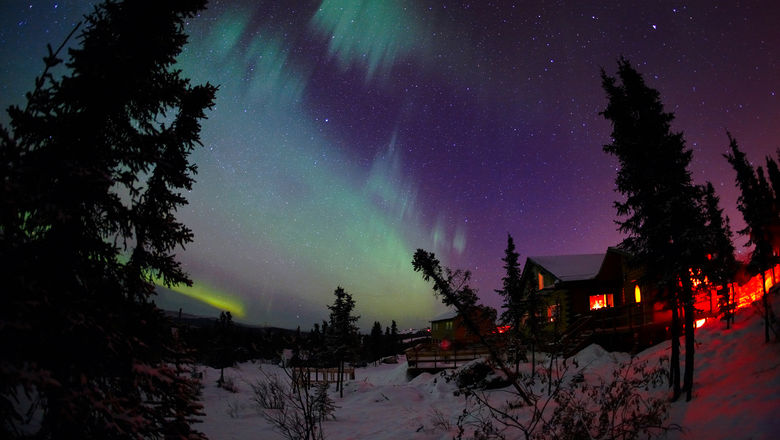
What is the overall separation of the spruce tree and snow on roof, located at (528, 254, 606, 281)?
29.5 m

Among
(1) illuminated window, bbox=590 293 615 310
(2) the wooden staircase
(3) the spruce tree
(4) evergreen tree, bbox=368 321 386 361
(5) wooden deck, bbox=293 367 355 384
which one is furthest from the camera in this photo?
(4) evergreen tree, bbox=368 321 386 361

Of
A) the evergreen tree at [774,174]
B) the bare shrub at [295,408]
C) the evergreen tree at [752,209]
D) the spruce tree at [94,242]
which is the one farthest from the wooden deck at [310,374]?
the evergreen tree at [774,174]

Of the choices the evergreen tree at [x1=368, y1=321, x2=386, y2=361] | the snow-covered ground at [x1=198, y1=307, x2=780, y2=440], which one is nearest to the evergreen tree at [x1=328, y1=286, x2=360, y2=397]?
the snow-covered ground at [x1=198, y1=307, x2=780, y2=440]

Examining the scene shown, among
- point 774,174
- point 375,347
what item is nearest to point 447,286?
point 774,174

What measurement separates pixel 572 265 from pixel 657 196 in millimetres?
Answer: 22529

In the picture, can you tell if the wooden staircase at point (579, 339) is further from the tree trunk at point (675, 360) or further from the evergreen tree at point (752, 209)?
the tree trunk at point (675, 360)

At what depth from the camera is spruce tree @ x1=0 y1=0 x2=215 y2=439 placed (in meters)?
3.77

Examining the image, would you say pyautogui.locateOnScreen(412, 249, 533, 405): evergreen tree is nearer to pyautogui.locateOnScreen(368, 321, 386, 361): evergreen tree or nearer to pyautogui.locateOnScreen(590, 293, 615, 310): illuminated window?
pyautogui.locateOnScreen(590, 293, 615, 310): illuminated window

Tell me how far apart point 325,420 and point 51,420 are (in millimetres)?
12874

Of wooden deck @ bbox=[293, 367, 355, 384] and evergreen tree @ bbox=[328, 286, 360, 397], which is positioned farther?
evergreen tree @ bbox=[328, 286, 360, 397]

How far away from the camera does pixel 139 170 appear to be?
582 centimetres

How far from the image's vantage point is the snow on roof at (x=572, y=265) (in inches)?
1149

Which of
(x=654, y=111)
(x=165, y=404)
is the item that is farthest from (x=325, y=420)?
(x=654, y=111)

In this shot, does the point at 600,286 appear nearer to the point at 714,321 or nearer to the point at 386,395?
the point at 714,321
